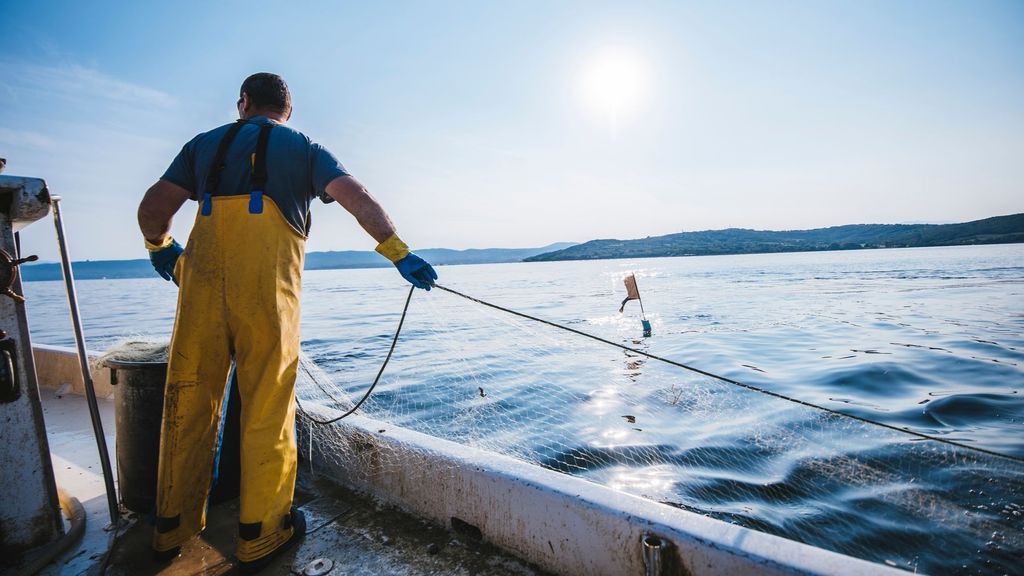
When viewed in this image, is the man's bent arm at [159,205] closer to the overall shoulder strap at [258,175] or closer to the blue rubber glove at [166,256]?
the blue rubber glove at [166,256]

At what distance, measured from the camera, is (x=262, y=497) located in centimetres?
202

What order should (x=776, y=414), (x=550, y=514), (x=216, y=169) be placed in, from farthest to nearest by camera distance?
(x=776, y=414) → (x=216, y=169) → (x=550, y=514)

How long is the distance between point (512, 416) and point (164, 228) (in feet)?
13.5

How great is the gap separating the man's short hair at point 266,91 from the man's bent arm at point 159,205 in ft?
1.93

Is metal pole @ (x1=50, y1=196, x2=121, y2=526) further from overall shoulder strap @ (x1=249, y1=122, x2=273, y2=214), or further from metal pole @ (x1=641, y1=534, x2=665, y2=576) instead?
metal pole @ (x1=641, y1=534, x2=665, y2=576)

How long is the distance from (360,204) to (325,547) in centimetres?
166

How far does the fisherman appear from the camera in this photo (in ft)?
6.47

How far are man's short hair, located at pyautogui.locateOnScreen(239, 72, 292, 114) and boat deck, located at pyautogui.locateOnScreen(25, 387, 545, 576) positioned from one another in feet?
7.22

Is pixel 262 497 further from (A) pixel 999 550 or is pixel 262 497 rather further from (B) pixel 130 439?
(A) pixel 999 550

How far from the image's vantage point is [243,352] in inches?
79.1

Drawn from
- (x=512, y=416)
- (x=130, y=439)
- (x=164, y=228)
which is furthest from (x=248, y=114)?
(x=512, y=416)

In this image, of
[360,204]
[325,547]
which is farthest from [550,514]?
[360,204]

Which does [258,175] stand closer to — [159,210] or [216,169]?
[216,169]

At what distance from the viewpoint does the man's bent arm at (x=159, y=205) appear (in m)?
2.19
